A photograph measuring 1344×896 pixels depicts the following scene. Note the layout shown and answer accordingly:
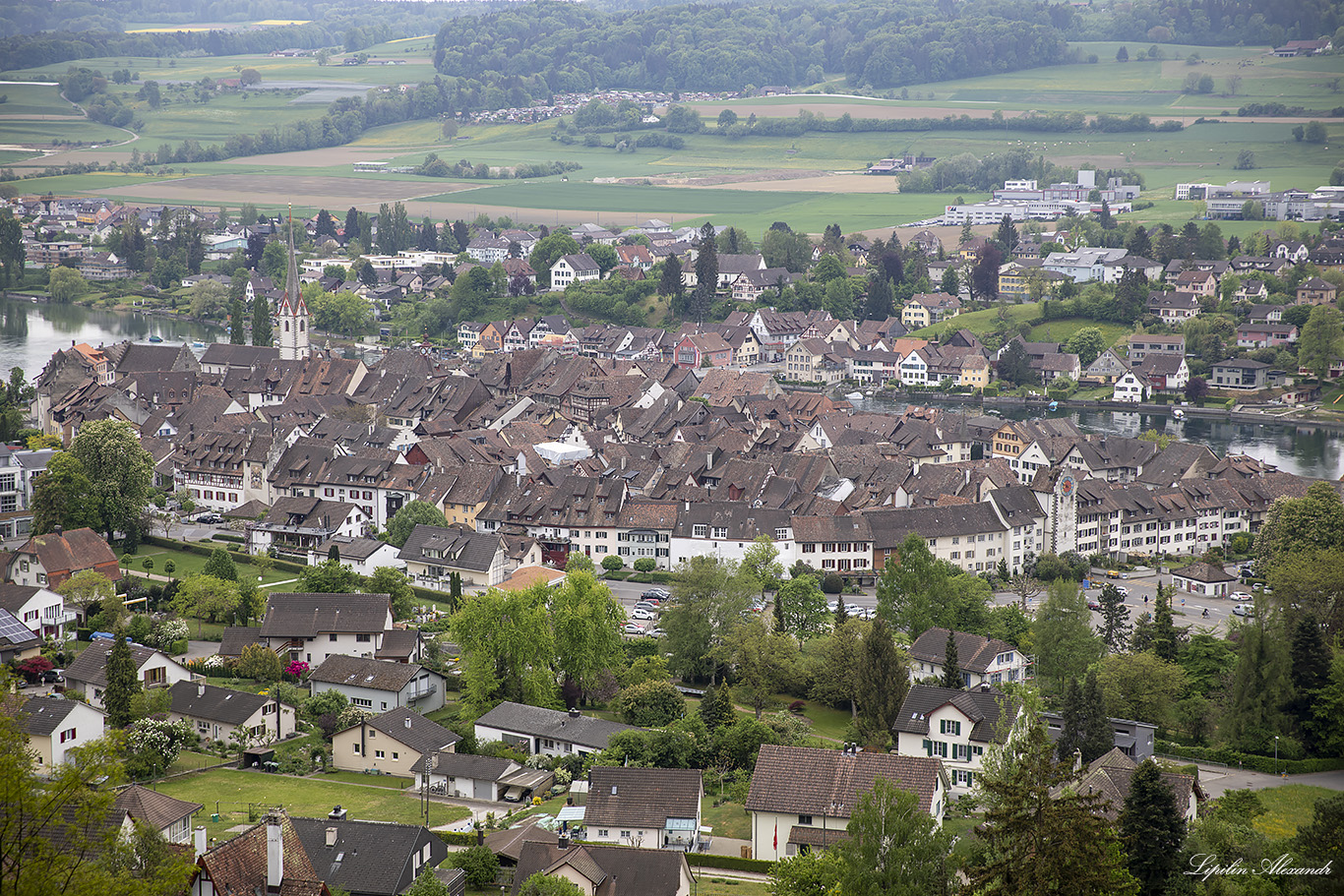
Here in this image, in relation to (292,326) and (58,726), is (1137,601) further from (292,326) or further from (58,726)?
(292,326)

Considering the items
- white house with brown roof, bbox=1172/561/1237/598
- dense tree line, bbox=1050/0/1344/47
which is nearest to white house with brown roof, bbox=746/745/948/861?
white house with brown roof, bbox=1172/561/1237/598

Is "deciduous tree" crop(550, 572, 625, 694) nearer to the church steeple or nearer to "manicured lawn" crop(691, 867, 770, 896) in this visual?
"manicured lawn" crop(691, 867, 770, 896)

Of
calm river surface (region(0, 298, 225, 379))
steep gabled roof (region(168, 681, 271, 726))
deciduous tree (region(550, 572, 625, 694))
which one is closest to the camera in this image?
steep gabled roof (region(168, 681, 271, 726))

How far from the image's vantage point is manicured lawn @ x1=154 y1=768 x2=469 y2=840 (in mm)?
28016

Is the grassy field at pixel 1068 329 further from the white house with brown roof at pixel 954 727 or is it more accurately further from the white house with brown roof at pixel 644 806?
the white house with brown roof at pixel 644 806

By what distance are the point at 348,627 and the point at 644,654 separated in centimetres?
774

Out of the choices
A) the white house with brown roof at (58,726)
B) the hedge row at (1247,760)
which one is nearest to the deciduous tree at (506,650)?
the white house with brown roof at (58,726)

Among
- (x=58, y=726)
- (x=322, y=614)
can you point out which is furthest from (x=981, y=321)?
(x=58, y=726)

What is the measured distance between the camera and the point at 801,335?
9044 centimetres

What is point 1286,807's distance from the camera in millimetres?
30188

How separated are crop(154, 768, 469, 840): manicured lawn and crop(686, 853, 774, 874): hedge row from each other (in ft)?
16.5

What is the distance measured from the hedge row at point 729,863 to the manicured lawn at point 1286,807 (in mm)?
9376

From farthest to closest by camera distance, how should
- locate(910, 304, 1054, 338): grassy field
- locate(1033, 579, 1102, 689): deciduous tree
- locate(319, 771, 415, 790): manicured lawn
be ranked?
locate(910, 304, 1054, 338): grassy field → locate(1033, 579, 1102, 689): deciduous tree → locate(319, 771, 415, 790): manicured lawn

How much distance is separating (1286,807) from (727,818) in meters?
11.8
